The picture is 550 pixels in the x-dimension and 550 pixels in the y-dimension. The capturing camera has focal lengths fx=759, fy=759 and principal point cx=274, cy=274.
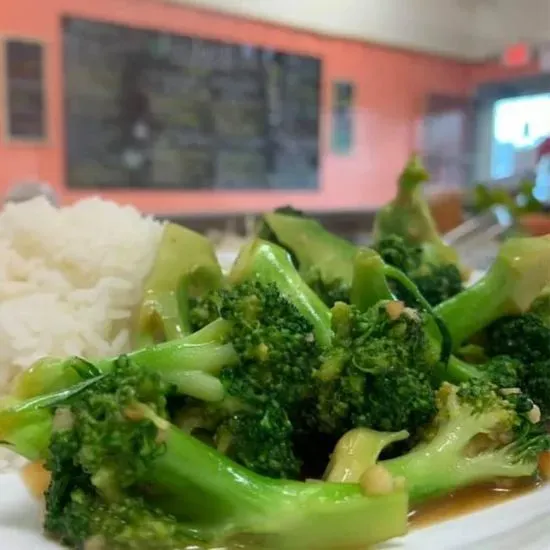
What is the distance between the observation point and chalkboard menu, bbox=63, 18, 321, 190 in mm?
3924

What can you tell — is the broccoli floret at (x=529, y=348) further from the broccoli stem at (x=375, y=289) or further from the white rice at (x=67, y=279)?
the white rice at (x=67, y=279)

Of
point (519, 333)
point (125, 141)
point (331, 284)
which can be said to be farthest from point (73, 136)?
point (519, 333)

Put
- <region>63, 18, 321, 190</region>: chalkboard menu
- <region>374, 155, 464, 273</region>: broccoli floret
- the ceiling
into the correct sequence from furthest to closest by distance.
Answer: the ceiling
<region>63, 18, 321, 190</region>: chalkboard menu
<region>374, 155, 464, 273</region>: broccoli floret

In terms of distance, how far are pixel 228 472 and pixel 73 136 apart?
11.0 feet

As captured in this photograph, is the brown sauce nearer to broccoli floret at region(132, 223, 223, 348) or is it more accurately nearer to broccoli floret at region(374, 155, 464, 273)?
broccoli floret at region(132, 223, 223, 348)

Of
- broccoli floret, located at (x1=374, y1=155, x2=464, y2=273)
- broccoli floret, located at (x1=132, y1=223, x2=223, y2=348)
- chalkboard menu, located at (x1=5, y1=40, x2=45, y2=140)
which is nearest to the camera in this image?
broccoli floret, located at (x1=132, y1=223, x2=223, y2=348)

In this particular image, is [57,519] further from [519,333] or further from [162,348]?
[519,333]

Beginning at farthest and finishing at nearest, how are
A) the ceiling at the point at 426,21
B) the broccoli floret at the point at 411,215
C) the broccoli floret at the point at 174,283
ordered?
1. the ceiling at the point at 426,21
2. the broccoli floret at the point at 411,215
3. the broccoli floret at the point at 174,283

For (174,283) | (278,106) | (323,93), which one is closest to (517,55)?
(323,93)

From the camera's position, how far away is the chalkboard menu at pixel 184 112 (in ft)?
12.9

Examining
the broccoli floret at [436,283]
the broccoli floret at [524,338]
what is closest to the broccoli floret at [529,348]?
the broccoli floret at [524,338]

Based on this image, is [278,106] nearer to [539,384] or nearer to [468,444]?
[539,384]

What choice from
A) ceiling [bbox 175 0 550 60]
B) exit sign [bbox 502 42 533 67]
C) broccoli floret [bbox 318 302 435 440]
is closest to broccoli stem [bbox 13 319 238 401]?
broccoli floret [bbox 318 302 435 440]

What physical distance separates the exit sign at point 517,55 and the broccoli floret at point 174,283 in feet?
15.7
